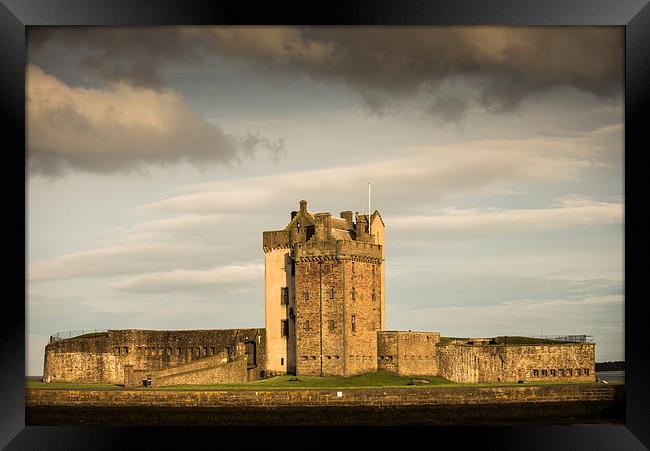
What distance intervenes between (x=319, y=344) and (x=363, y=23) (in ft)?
83.5

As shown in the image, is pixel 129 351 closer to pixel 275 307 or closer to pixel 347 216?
pixel 275 307

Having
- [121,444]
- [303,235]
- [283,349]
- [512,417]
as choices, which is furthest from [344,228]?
[121,444]

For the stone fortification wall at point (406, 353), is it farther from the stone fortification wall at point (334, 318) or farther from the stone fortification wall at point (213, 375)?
the stone fortification wall at point (213, 375)

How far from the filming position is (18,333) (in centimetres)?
3005

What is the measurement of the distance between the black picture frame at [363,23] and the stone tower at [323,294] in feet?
69.5

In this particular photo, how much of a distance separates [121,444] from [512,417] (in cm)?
1788

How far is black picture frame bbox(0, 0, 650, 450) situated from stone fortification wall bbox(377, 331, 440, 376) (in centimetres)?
2202

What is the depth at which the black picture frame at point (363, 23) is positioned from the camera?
28797 mm

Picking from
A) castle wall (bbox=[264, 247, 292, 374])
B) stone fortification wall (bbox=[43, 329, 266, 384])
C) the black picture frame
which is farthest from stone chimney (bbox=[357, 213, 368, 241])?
the black picture frame

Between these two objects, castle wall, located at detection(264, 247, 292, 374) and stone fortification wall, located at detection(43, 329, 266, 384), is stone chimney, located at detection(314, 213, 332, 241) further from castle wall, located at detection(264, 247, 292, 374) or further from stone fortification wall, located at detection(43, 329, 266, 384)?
stone fortification wall, located at detection(43, 329, 266, 384)

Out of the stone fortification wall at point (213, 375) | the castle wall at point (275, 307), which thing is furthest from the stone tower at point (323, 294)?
the stone fortification wall at point (213, 375)

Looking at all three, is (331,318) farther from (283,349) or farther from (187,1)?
(187,1)

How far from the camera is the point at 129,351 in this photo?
185ft

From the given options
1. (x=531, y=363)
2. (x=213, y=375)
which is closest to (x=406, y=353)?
(x=531, y=363)
